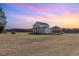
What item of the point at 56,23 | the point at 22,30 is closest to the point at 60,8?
the point at 56,23

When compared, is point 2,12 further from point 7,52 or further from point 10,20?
point 7,52

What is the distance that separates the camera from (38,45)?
3391 millimetres

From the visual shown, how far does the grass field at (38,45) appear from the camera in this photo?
11.0 ft

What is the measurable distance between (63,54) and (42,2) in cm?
54

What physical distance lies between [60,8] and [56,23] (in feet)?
0.49

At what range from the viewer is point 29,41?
11.2 feet

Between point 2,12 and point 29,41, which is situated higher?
point 2,12

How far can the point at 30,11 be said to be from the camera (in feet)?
11.1

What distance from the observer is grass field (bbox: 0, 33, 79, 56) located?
337cm

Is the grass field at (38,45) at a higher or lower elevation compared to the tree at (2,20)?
lower

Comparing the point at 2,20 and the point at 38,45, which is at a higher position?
the point at 2,20

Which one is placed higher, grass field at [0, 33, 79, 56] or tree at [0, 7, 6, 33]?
tree at [0, 7, 6, 33]

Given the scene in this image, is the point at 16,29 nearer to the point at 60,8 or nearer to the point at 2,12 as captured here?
the point at 2,12

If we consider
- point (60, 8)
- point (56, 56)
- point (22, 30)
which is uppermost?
point (60, 8)
